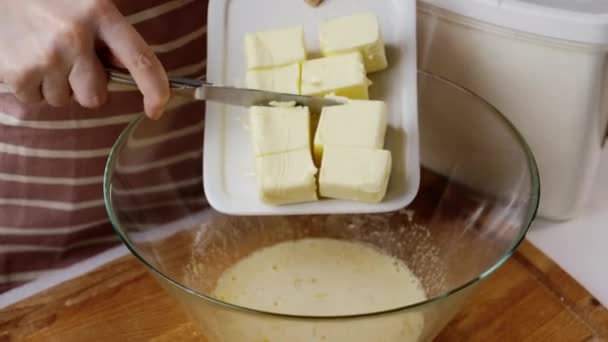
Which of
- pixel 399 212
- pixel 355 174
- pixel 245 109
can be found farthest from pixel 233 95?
pixel 399 212

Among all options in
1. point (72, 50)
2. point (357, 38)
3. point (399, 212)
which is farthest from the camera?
point (399, 212)

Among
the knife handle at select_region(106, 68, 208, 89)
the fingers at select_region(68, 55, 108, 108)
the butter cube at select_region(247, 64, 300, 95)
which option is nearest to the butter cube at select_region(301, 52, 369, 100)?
the butter cube at select_region(247, 64, 300, 95)

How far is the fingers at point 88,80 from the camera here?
2.51ft

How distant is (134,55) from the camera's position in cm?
75

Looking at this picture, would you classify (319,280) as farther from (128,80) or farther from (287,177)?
(128,80)

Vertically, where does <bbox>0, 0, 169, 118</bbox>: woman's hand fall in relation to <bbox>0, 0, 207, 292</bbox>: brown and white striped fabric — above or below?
above

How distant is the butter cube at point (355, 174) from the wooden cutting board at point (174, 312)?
0.26 m

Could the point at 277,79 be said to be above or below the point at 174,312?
above

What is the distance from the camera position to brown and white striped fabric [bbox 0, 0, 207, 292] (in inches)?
40.2

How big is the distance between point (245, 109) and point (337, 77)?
0.42 ft

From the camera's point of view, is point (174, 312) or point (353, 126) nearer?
point (353, 126)

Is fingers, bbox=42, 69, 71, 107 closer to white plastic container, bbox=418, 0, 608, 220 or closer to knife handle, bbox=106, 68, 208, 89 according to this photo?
knife handle, bbox=106, 68, 208, 89

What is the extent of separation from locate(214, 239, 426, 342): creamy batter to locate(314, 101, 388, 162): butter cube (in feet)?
0.65

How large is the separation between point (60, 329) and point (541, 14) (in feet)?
2.29
